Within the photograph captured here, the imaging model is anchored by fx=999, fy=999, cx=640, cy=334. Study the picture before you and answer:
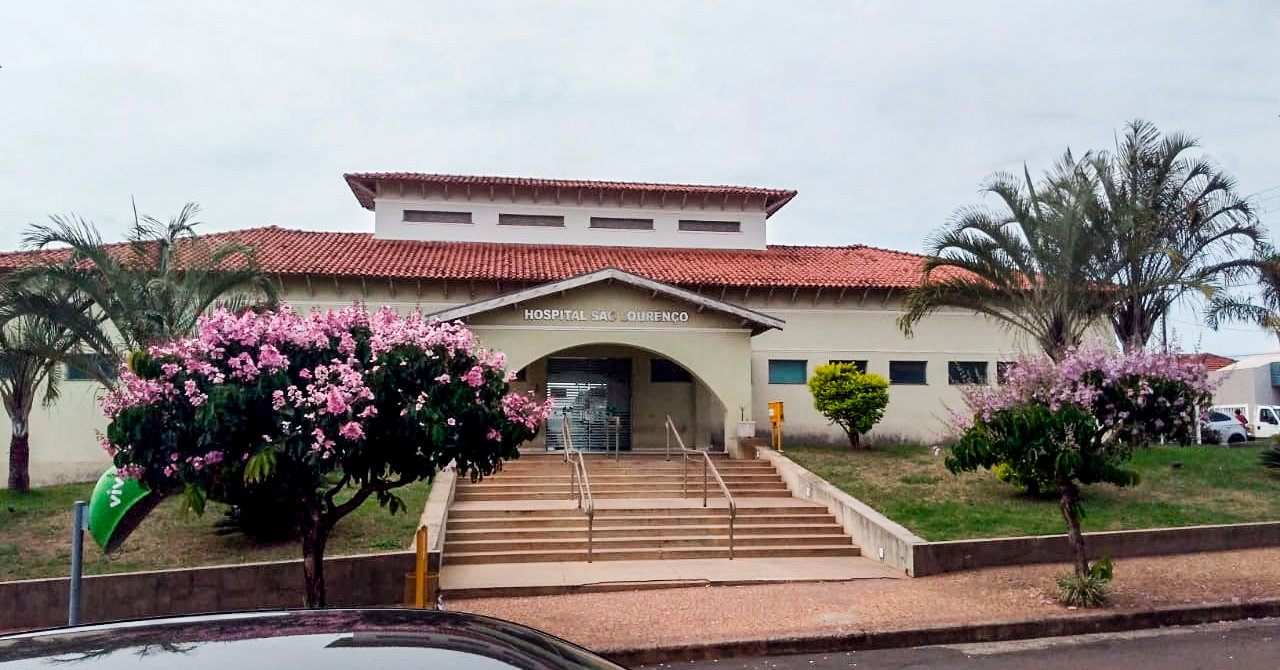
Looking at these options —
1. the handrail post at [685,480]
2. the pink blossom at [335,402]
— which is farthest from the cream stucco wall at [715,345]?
the pink blossom at [335,402]

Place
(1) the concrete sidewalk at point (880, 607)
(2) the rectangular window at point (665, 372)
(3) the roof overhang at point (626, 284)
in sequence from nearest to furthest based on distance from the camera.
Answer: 1. (1) the concrete sidewalk at point (880, 607)
2. (3) the roof overhang at point (626, 284)
3. (2) the rectangular window at point (665, 372)

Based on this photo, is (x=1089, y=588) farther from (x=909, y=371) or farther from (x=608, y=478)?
(x=909, y=371)

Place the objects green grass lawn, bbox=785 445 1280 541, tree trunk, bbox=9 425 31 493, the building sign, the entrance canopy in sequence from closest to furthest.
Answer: green grass lawn, bbox=785 445 1280 541, tree trunk, bbox=9 425 31 493, the entrance canopy, the building sign

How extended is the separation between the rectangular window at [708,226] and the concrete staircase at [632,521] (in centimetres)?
1026

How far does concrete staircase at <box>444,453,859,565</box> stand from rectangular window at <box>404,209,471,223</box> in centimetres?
982

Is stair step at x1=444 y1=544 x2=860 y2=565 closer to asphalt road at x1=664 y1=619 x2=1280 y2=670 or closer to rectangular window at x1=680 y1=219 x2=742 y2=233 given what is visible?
asphalt road at x1=664 y1=619 x2=1280 y2=670

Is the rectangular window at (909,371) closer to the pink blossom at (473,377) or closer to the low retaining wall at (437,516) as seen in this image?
the low retaining wall at (437,516)

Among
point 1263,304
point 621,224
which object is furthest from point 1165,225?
point 621,224

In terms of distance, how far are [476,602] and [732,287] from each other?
13.4 meters

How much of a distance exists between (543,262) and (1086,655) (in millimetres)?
17417

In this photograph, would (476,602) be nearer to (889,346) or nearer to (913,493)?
(913,493)

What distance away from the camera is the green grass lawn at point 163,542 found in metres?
12.7

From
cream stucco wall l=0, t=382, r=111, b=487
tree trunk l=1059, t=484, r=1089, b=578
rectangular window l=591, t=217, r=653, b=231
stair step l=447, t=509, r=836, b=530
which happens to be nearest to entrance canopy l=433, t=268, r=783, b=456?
stair step l=447, t=509, r=836, b=530

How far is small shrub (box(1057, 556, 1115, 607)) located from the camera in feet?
36.9
